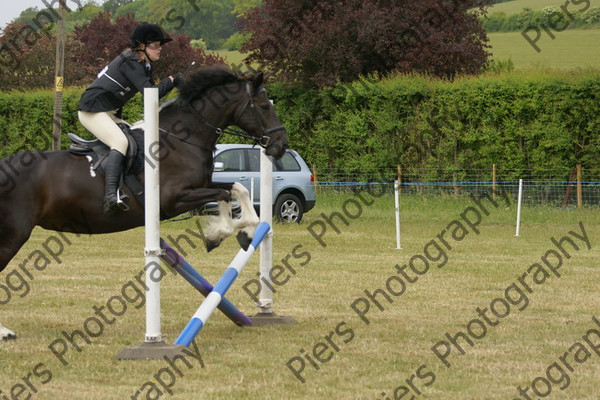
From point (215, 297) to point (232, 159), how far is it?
11.4 metres

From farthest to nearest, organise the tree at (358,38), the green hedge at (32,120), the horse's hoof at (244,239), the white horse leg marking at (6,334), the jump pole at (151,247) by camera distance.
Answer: the green hedge at (32,120) < the tree at (358,38) < the horse's hoof at (244,239) < the white horse leg marking at (6,334) < the jump pole at (151,247)

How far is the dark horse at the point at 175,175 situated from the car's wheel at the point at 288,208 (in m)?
10.4

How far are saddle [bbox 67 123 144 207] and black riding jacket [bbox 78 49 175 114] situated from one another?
0.84ft

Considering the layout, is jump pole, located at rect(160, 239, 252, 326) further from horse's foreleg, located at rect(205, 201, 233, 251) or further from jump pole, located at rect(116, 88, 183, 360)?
jump pole, located at rect(116, 88, 183, 360)

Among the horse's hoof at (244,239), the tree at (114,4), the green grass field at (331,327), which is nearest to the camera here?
the green grass field at (331,327)

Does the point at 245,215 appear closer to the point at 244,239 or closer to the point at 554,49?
the point at 244,239

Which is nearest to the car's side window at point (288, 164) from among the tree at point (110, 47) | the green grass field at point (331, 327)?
the green grass field at point (331, 327)

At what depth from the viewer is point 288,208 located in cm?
1781

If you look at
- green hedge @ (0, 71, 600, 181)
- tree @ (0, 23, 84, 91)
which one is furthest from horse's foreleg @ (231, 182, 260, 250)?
tree @ (0, 23, 84, 91)

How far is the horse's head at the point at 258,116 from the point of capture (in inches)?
281

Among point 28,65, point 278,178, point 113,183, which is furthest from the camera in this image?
point 28,65

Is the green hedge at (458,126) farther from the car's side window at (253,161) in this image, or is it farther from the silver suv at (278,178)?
the car's side window at (253,161)

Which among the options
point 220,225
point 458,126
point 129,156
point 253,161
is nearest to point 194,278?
point 220,225

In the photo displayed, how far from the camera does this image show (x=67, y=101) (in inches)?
998
